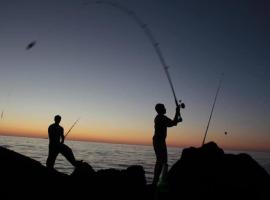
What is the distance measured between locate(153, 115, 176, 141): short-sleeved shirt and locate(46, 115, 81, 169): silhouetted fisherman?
3.12 m

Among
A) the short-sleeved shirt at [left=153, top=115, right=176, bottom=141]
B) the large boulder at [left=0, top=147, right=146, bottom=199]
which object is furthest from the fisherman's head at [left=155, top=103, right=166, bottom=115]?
the large boulder at [left=0, top=147, right=146, bottom=199]

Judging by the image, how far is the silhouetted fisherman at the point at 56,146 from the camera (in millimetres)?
10461

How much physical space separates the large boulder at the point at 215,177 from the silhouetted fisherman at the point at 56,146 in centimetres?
336

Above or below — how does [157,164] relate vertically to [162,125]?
below

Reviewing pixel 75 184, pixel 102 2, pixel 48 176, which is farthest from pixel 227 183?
pixel 102 2

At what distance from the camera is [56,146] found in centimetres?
1051

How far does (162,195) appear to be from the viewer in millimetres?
8023

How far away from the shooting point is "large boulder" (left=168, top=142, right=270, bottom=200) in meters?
8.32

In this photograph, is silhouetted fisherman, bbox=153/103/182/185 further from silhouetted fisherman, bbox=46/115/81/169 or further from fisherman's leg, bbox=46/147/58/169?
fisherman's leg, bbox=46/147/58/169

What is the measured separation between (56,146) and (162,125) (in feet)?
12.3

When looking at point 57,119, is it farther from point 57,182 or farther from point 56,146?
point 57,182

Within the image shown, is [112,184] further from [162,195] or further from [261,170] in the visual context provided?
[261,170]

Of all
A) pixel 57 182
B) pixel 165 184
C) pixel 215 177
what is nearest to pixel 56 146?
pixel 57 182

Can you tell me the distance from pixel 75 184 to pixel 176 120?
325 cm
